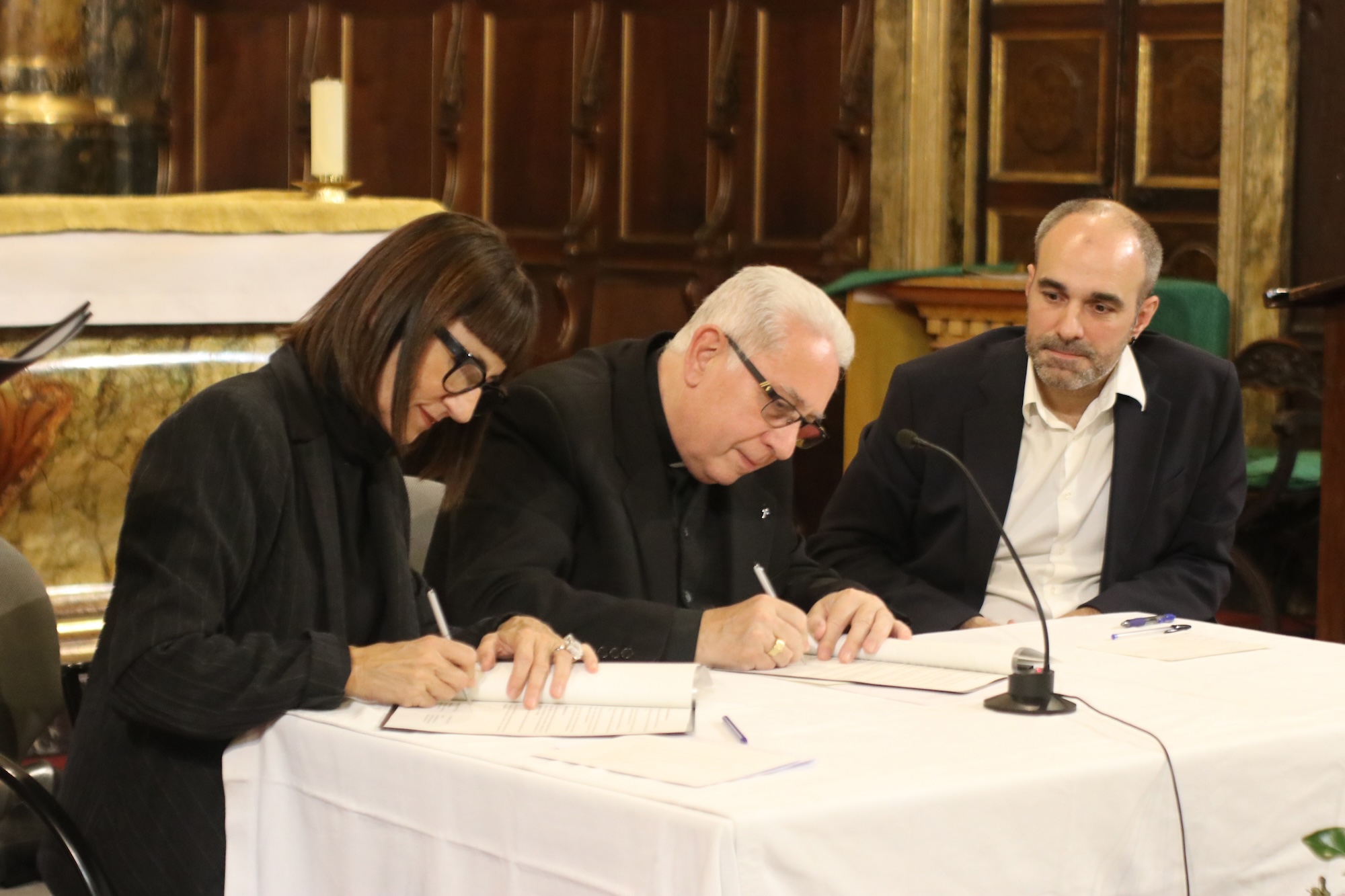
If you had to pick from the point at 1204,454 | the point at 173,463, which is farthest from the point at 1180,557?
the point at 173,463

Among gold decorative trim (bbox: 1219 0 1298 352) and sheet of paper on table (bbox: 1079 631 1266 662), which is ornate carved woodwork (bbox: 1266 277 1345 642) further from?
gold decorative trim (bbox: 1219 0 1298 352)

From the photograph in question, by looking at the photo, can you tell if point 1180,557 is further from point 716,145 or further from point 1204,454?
point 716,145

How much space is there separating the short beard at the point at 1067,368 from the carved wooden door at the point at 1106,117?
8.80ft

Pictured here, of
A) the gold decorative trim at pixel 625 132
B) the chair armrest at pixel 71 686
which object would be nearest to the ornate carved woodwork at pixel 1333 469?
the chair armrest at pixel 71 686

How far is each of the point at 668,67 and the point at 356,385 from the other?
482 cm

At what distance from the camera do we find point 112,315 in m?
4.06

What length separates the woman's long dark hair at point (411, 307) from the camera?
2.22m

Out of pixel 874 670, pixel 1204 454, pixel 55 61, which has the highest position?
pixel 55 61

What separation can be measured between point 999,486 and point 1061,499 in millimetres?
130

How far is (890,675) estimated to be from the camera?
7.71 ft

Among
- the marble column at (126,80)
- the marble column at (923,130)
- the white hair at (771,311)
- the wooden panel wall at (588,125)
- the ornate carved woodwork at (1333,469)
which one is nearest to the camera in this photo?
the white hair at (771,311)

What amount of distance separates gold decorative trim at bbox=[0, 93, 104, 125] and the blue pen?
10.4 ft

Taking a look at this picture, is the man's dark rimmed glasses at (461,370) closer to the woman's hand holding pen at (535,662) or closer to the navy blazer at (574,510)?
the woman's hand holding pen at (535,662)

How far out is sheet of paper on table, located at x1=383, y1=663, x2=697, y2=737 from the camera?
1.98 metres
